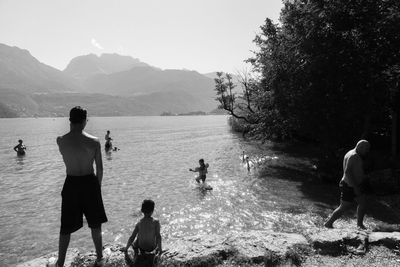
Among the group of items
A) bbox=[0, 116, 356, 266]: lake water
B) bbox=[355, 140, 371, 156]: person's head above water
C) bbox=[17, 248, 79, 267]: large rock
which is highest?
bbox=[355, 140, 371, 156]: person's head above water

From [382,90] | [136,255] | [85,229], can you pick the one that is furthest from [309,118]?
[136,255]

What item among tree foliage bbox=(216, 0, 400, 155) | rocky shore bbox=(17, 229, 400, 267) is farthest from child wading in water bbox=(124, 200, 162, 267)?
tree foliage bbox=(216, 0, 400, 155)

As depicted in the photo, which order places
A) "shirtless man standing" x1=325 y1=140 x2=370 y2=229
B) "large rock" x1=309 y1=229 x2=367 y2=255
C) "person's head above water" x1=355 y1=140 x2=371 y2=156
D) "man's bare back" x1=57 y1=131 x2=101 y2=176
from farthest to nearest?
"shirtless man standing" x1=325 y1=140 x2=370 y2=229 → "person's head above water" x1=355 y1=140 x2=371 y2=156 → "large rock" x1=309 y1=229 x2=367 y2=255 → "man's bare back" x1=57 y1=131 x2=101 y2=176

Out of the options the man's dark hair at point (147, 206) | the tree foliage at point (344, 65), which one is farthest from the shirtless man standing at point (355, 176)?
the tree foliage at point (344, 65)

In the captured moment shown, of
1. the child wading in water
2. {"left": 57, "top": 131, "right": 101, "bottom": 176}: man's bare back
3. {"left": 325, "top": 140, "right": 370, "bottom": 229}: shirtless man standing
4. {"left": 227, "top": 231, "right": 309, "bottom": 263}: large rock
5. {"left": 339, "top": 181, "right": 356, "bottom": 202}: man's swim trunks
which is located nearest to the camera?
{"left": 57, "top": 131, "right": 101, "bottom": 176}: man's bare back

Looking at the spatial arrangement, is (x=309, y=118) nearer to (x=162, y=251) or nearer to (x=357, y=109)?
(x=357, y=109)

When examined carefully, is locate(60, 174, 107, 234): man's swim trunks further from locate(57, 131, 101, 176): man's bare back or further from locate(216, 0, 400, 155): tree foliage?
locate(216, 0, 400, 155): tree foliage

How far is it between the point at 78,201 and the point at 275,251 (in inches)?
181

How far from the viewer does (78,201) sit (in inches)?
271

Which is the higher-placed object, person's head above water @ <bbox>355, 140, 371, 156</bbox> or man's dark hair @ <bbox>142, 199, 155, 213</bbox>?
person's head above water @ <bbox>355, 140, 371, 156</bbox>

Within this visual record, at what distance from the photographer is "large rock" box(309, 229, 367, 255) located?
26.0ft

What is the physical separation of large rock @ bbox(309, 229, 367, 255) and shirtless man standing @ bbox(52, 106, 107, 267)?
5327 mm

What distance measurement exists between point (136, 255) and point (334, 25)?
57.8 ft

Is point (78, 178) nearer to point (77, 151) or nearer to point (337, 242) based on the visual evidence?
point (77, 151)
